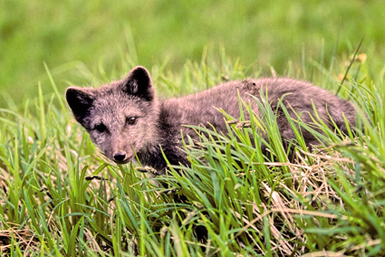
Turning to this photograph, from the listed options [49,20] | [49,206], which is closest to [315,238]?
[49,206]

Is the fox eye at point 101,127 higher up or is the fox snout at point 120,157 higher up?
the fox eye at point 101,127

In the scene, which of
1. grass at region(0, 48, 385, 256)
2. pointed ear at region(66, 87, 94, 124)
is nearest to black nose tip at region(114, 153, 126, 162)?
grass at region(0, 48, 385, 256)

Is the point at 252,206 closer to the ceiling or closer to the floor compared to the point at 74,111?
closer to the floor

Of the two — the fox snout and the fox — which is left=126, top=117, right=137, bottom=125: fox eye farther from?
the fox snout

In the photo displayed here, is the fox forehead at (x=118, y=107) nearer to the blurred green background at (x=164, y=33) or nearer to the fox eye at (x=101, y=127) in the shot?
the fox eye at (x=101, y=127)

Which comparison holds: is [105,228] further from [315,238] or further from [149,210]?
[315,238]

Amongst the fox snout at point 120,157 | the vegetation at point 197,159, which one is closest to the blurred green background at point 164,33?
the vegetation at point 197,159

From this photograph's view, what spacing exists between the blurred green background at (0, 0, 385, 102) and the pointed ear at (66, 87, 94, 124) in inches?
161

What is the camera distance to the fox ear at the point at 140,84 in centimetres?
530

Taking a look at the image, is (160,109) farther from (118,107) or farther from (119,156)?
(119,156)

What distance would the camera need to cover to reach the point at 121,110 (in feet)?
17.3

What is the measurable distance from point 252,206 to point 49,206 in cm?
234

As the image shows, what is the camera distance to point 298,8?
10.9 meters

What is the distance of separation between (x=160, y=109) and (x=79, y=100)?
0.89 metres
